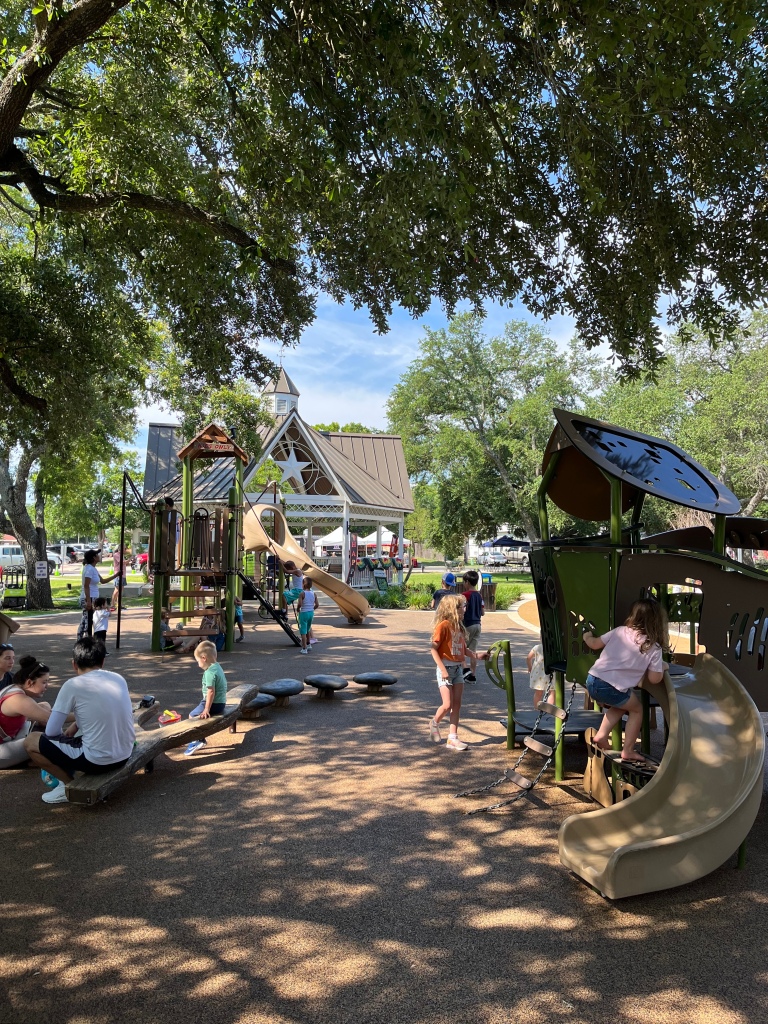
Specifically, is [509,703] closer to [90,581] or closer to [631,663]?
[631,663]

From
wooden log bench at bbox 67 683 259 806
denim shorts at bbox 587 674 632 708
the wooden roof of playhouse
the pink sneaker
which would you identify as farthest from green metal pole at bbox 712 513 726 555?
the wooden roof of playhouse

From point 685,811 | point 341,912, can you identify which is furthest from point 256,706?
point 685,811

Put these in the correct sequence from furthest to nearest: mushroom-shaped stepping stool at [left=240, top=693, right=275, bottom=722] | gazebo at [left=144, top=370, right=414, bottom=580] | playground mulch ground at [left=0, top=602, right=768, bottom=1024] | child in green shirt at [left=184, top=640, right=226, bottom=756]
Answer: gazebo at [left=144, top=370, right=414, bottom=580] < mushroom-shaped stepping stool at [left=240, top=693, right=275, bottom=722] < child in green shirt at [left=184, top=640, right=226, bottom=756] < playground mulch ground at [left=0, top=602, right=768, bottom=1024]

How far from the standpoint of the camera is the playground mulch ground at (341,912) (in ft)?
10.2

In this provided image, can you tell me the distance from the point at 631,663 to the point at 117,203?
306 inches

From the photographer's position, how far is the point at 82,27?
6.88m

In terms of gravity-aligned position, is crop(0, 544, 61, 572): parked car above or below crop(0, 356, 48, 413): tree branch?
below

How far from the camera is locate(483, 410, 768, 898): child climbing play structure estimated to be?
4.12m

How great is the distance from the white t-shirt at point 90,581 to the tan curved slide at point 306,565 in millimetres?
5507

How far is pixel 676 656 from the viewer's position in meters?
6.64

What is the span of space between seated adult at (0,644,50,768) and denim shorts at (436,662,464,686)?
3425 millimetres

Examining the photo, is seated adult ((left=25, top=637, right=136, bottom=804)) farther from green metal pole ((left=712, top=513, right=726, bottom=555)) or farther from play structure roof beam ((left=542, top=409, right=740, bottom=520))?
green metal pole ((left=712, top=513, right=726, bottom=555))

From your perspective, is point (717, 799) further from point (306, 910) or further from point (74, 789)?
point (74, 789)

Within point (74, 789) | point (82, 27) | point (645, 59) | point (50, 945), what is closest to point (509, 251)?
point (645, 59)
